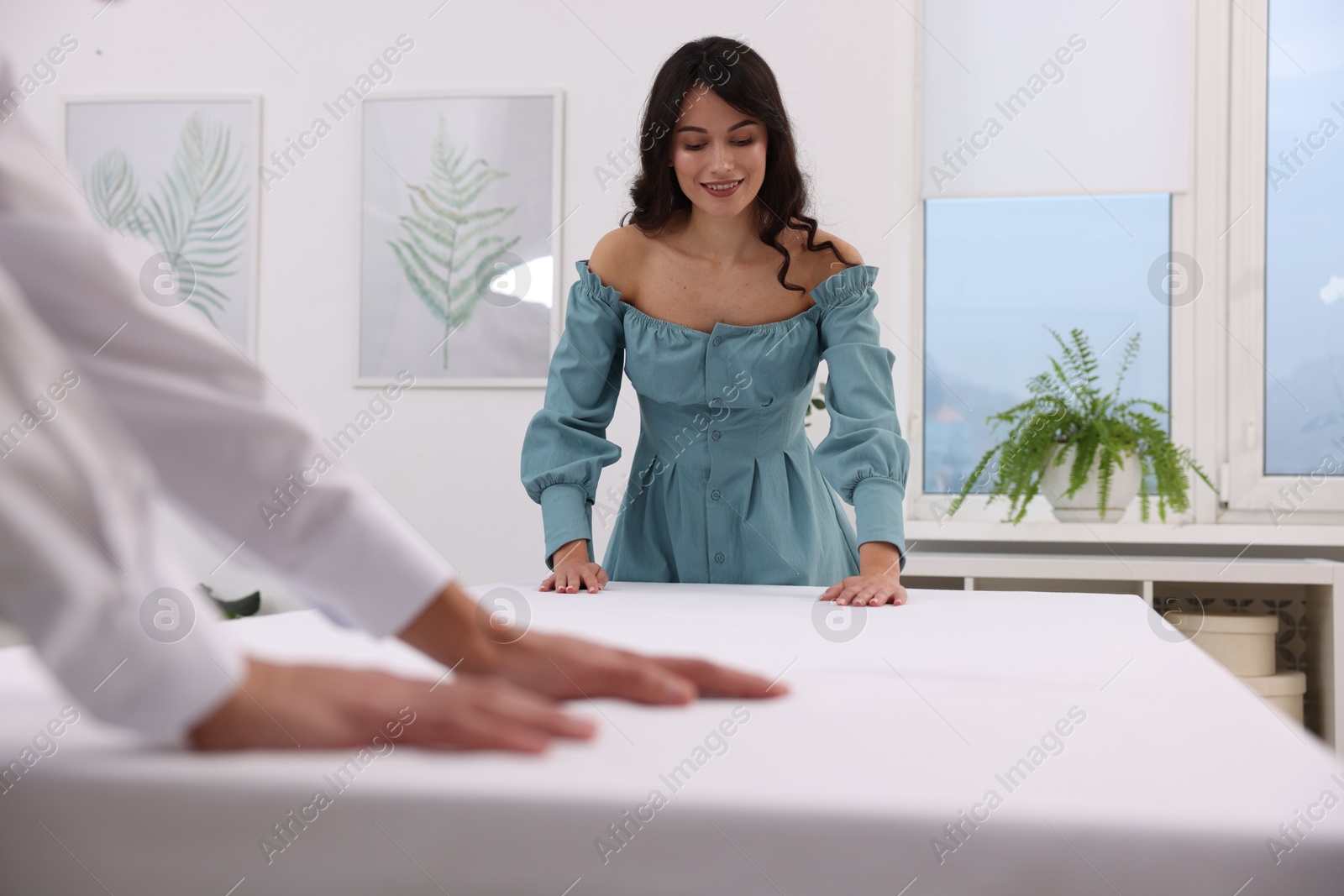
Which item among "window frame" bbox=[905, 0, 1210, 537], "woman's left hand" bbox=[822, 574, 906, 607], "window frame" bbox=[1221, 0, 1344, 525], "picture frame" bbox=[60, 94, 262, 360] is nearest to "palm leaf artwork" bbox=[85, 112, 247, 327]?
"picture frame" bbox=[60, 94, 262, 360]

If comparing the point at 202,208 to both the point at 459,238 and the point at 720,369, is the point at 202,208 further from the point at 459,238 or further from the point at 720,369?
the point at 720,369

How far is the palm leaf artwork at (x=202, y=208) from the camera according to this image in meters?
2.71

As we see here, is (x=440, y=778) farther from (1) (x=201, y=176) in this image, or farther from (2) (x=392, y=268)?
(1) (x=201, y=176)

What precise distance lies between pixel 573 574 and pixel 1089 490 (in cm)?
156

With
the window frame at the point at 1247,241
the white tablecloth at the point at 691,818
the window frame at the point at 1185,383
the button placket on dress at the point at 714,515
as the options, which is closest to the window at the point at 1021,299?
the window frame at the point at 1185,383

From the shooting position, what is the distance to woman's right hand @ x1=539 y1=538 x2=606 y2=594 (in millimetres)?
1257

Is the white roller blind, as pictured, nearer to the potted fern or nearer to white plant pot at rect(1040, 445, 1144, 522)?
the potted fern

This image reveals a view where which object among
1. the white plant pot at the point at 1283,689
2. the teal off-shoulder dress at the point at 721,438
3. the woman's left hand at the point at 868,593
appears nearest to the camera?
the woman's left hand at the point at 868,593

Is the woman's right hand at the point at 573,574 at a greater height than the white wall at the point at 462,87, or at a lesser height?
lesser

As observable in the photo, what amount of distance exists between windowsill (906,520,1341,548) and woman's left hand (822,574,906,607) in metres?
1.28

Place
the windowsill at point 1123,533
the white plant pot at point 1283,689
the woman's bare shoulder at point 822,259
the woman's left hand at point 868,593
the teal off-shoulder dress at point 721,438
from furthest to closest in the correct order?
the windowsill at point 1123,533, the white plant pot at point 1283,689, the woman's bare shoulder at point 822,259, the teal off-shoulder dress at point 721,438, the woman's left hand at point 868,593

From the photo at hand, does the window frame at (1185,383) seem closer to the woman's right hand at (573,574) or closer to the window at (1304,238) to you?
the window at (1304,238)

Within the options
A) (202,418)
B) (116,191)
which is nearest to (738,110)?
(202,418)

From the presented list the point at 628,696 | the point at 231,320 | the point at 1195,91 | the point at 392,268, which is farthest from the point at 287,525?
the point at 1195,91
